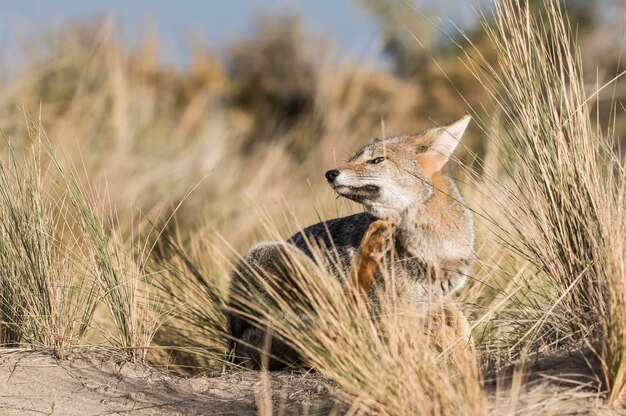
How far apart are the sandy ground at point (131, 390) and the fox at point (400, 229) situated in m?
0.33

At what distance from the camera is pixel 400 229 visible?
5.18m

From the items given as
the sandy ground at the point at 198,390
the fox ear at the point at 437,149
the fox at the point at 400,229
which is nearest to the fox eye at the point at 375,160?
the fox at the point at 400,229

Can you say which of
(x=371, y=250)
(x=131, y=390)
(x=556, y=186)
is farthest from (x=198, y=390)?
(x=556, y=186)

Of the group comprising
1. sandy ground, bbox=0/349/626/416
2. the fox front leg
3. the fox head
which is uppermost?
the fox head

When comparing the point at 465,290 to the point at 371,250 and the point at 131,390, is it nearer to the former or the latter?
the point at 371,250

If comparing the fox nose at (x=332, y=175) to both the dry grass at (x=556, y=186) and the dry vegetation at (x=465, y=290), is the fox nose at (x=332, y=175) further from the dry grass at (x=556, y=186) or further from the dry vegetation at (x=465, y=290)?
the dry grass at (x=556, y=186)

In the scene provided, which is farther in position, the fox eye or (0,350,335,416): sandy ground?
the fox eye

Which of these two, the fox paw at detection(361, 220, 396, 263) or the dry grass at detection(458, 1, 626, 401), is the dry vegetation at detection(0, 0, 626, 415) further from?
the fox paw at detection(361, 220, 396, 263)

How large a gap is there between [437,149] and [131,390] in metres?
2.02

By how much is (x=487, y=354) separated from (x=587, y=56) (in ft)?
52.7

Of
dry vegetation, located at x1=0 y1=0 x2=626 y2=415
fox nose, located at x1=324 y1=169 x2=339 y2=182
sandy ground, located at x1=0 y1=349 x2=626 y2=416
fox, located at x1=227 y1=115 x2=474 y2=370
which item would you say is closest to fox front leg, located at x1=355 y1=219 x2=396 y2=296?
fox, located at x1=227 y1=115 x2=474 y2=370

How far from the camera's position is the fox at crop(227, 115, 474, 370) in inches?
199

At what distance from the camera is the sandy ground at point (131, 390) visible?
4.38 metres

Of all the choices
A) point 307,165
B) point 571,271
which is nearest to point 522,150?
point 571,271
